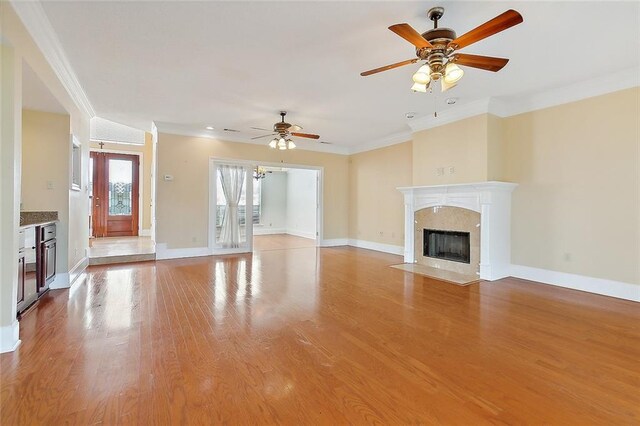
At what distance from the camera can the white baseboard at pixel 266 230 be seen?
11.8 metres

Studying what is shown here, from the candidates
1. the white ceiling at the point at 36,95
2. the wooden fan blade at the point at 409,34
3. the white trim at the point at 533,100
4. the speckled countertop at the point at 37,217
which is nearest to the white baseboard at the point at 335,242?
the white trim at the point at 533,100

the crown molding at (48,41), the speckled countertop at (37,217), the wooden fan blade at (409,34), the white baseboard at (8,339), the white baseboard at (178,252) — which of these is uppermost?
the crown molding at (48,41)

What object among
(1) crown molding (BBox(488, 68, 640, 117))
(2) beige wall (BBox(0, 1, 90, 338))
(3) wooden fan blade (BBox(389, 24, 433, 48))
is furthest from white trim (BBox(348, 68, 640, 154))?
(2) beige wall (BBox(0, 1, 90, 338))

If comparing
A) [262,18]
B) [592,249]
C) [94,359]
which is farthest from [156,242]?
[592,249]

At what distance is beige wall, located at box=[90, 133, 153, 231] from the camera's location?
8688 millimetres

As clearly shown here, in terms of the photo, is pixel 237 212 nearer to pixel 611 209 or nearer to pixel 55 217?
pixel 55 217

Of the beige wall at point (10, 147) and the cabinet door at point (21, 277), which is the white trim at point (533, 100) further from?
the cabinet door at point (21, 277)

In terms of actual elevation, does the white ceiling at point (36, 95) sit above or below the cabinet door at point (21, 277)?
above

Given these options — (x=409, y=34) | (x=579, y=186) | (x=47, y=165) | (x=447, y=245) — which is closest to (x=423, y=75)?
(x=409, y=34)

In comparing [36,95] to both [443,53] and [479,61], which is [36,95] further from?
[479,61]

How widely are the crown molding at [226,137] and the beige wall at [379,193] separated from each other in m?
0.77

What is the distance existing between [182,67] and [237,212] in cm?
401

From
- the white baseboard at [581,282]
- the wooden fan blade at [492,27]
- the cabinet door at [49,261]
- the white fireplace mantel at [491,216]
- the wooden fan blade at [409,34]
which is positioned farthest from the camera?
the white fireplace mantel at [491,216]

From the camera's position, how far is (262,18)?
8.76ft
